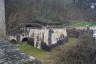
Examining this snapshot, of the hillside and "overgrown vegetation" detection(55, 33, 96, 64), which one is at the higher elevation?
the hillside

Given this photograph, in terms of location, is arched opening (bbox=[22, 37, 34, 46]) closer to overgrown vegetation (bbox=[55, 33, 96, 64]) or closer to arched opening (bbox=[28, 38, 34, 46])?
arched opening (bbox=[28, 38, 34, 46])

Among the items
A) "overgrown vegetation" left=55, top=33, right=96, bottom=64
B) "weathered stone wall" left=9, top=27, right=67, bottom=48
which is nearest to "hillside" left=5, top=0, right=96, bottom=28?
"weathered stone wall" left=9, top=27, right=67, bottom=48

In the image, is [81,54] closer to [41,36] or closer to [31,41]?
[41,36]

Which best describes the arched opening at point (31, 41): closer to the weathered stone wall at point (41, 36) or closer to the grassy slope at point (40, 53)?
the weathered stone wall at point (41, 36)

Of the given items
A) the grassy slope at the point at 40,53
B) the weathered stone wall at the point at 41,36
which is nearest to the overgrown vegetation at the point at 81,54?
the grassy slope at the point at 40,53

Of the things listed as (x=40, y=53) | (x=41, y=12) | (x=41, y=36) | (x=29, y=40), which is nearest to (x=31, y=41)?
(x=29, y=40)

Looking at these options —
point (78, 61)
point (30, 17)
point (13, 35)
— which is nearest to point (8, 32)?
point (13, 35)

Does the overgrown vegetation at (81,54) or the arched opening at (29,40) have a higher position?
the arched opening at (29,40)

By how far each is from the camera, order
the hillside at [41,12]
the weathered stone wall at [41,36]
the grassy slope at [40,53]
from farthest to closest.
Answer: the hillside at [41,12] < the weathered stone wall at [41,36] < the grassy slope at [40,53]
